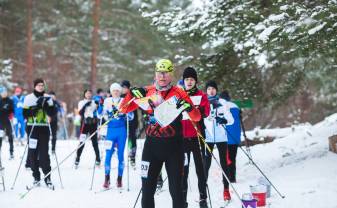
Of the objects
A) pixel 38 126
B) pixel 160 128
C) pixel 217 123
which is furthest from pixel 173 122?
pixel 38 126

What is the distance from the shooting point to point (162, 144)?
6.03 metres

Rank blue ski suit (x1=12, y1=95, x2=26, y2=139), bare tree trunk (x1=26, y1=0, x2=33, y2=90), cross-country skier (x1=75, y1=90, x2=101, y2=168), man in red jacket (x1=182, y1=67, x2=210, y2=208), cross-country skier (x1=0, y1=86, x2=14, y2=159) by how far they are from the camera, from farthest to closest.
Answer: bare tree trunk (x1=26, y1=0, x2=33, y2=90) → blue ski suit (x1=12, y1=95, x2=26, y2=139) → cross-country skier (x1=0, y1=86, x2=14, y2=159) → cross-country skier (x1=75, y1=90, x2=101, y2=168) → man in red jacket (x1=182, y1=67, x2=210, y2=208)

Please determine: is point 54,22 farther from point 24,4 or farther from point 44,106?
point 44,106

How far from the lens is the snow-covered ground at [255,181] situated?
8391 millimetres

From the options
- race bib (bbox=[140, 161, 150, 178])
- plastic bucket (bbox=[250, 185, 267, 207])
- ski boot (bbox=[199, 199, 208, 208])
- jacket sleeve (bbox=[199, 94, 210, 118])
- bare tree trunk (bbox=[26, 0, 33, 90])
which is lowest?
ski boot (bbox=[199, 199, 208, 208])

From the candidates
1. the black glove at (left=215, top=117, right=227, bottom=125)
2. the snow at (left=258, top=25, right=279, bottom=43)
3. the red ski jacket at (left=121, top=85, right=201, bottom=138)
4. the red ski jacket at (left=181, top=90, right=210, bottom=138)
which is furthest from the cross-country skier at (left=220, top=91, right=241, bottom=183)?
the red ski jacket at (left=121, top=85, right=201, bottom=138)

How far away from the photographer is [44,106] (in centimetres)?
1005

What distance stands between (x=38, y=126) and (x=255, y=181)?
4703 millimetres

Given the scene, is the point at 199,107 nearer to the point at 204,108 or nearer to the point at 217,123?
the point at 204,108

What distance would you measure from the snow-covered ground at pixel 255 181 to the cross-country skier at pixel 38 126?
1.85 ft

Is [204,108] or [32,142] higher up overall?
[204,108]

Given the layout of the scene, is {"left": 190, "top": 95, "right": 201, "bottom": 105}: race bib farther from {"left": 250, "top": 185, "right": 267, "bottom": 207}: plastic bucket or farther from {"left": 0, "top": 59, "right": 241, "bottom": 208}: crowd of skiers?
{"left": 250, "top": 185, "right": 267, "bottom": 207}: plastic bucket

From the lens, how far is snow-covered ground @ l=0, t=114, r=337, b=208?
8391mm

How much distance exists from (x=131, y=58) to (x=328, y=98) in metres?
13.4
